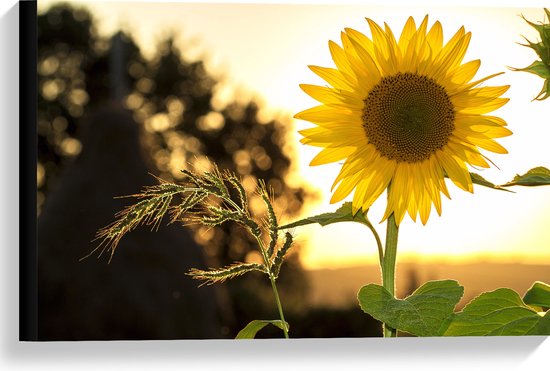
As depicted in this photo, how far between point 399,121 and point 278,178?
0.37 m

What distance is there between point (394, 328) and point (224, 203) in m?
0.58

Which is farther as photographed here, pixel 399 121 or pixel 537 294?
pixel 537 294

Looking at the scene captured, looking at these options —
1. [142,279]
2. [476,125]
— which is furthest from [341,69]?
[142,279]

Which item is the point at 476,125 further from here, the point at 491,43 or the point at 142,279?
the point at 142,279

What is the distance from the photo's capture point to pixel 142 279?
2367mm

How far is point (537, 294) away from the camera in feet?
8.10

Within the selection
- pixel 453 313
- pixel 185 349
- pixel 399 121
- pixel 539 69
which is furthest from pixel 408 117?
pixel 185 349

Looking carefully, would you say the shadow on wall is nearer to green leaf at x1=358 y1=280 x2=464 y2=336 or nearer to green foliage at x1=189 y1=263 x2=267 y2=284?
green foliage at x1=189 y1=263 x2=267 y2=284

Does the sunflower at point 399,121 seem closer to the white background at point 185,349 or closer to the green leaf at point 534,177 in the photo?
the green leaf at point 534,177

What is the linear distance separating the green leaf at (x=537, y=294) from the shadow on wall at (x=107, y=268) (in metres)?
0.88

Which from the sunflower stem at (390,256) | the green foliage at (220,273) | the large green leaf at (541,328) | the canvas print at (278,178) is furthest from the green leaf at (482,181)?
the green foliage at (220,273)

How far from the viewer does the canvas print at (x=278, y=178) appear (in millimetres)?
2352

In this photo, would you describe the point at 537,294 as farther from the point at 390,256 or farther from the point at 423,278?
the point at 390,256

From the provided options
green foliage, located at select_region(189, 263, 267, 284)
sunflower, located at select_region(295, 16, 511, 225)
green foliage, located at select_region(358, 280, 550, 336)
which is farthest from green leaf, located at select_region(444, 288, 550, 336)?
green foliage, located at select_region(189, 263, 267, 284)
